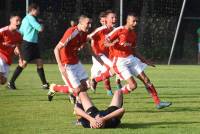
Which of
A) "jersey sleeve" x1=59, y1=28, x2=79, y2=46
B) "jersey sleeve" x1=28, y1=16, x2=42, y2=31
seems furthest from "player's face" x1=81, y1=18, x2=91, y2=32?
"jersey sleeve" x1=28, y1=16, x2=42, y2=31

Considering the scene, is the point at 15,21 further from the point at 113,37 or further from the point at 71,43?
the point at 71,43

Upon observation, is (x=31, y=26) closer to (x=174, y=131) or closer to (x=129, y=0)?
(x=174, y=131)

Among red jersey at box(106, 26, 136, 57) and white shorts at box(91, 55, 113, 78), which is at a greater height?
red jersey at box(106, 26, 136, 57)

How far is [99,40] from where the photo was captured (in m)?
15.9

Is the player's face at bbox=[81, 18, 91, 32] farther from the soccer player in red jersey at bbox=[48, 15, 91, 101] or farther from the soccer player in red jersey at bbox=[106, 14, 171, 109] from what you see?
the soccer player in red jersey at bbox=[106, 14, 171, 109]

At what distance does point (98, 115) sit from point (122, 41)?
349 cm

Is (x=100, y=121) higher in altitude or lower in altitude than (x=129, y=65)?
higher

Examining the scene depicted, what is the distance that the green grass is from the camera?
33.8 feet

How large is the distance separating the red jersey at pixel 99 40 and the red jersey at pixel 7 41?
1.86 meters

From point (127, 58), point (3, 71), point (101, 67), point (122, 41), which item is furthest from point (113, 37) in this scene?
point (101, 67)

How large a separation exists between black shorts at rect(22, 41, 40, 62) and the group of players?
850 mm

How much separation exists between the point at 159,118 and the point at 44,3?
20491 mm

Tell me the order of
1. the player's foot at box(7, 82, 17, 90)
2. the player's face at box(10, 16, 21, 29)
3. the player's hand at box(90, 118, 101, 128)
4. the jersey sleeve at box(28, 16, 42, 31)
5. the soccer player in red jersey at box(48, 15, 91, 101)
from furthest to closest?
the jersey sleeve at box(28, 16, 42, 31) < the player's foot at box(7, 82, 17, 90) < the player's face at box(10, 16, 21, 29) < the soccer player in red jersey at box(48, 15, 91, 101) < the player's hand at box(90, 118, 101, 128)

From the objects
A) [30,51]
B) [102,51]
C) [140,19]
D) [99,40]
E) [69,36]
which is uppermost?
[69,36]
